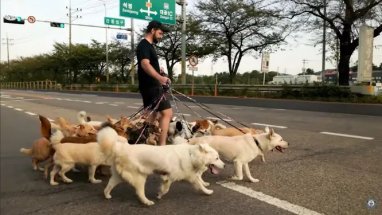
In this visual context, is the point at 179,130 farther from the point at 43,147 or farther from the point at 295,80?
the point at 295,80

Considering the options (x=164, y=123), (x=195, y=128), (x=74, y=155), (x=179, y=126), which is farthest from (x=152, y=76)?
(x=195, y=128)

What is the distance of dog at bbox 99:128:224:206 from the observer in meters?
4.40

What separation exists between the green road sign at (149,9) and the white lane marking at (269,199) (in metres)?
22.1

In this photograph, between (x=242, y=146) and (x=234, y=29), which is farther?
(x=234, y=29)

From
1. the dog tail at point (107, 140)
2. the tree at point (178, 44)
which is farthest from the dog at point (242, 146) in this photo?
the tree at point (178, 44)

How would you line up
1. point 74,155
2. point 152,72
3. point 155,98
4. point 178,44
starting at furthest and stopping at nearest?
point 178,44
point 155,98
point 152,72
point 74,155

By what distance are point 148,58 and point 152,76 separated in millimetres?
268

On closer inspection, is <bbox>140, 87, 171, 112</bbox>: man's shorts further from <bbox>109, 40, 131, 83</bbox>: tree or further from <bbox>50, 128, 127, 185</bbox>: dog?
<bbox>109, 40, 131, 83</bbox>: tree

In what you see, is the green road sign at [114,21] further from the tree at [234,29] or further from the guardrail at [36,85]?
the guardrail at [36,85]

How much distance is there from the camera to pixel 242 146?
18.2 feet

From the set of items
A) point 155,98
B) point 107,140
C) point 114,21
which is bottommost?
point 107,140

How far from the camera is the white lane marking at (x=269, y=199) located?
4.19 metres

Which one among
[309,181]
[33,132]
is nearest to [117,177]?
[309,181]

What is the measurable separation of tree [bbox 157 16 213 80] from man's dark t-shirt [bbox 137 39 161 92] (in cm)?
2846
